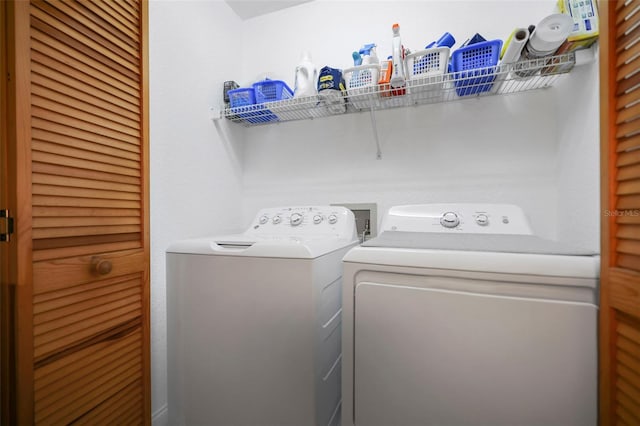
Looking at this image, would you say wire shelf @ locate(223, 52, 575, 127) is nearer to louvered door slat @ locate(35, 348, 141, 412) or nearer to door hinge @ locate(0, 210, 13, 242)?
door hinge @ locate(0, 210, 13, 242)

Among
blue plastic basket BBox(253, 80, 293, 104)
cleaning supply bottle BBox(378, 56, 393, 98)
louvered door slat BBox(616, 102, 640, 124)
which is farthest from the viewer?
blue plastic basket BBox(253, 80, 293, 104)

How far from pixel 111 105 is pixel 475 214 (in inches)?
60.6

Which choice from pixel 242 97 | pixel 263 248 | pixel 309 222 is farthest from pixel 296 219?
pixel 242 97

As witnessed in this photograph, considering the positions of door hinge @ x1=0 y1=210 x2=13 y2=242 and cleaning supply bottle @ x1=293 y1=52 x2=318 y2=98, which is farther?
cleaning supply bottle @ x1=293 y1=52 x2=318 y2=98

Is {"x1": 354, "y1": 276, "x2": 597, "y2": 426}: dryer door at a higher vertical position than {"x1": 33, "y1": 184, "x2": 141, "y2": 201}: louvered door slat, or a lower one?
lower

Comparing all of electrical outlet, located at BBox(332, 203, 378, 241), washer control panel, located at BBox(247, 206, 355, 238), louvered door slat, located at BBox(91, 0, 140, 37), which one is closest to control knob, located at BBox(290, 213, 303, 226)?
washer control panel, located at BBox(247, 206, 355, 238)

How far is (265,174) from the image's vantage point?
2021 mm

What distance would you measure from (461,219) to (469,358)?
690 mm

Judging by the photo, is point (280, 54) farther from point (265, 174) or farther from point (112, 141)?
point (112, 141)

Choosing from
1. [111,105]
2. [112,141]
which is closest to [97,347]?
[112,141]

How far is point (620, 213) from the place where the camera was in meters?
0.64

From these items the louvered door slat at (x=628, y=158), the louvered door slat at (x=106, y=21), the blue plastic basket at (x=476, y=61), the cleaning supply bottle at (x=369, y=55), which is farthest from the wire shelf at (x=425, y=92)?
the louvered door slat at (x=628, y=158)

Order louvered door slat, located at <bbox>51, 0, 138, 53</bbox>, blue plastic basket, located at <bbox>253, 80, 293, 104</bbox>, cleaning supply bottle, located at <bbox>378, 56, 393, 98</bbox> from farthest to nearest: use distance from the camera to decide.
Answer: blue plastic basket, located at <bbox>253, 80, 293, 104</bbox> → cleaning supply bottle, located at <bbox>378, 56, 393, 98</bbox> → louvered door slat, located at <bbox>51, 0, 138, 53</bbox>

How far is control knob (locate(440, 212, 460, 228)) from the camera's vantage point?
1300 millimetres
